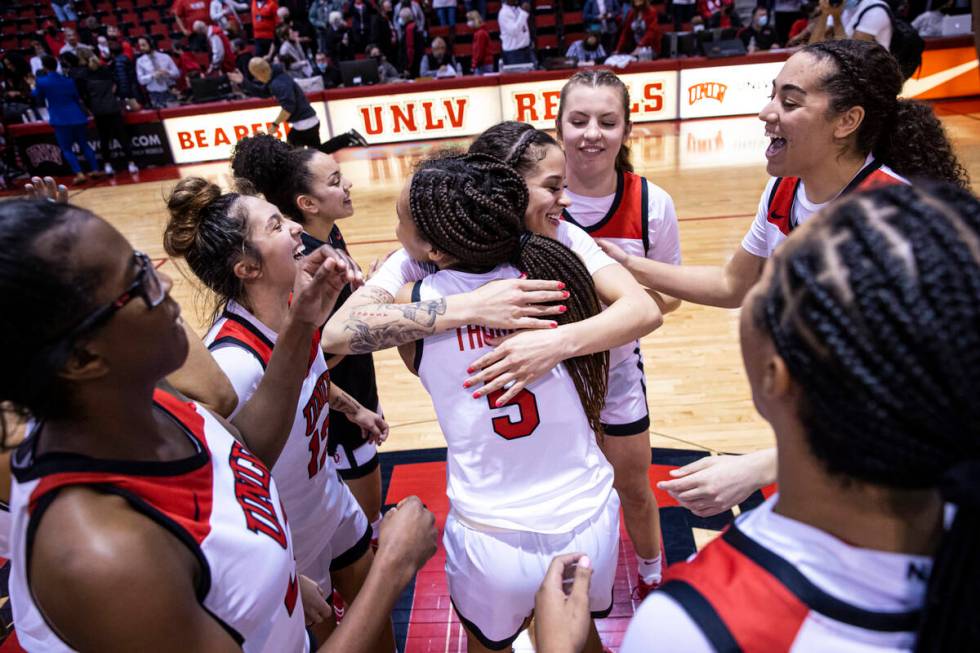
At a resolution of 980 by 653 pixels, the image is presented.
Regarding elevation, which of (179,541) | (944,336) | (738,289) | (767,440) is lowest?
(767,440)

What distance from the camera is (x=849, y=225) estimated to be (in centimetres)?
77

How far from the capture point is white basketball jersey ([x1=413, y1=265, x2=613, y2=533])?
1590 mm

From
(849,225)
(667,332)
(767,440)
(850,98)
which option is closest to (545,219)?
(850,98)

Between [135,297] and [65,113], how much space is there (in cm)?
1252

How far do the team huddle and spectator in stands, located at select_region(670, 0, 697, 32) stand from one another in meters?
12.4

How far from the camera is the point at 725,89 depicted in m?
11.3

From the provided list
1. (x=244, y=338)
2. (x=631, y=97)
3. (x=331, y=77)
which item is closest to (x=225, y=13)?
(x=331, y=77)

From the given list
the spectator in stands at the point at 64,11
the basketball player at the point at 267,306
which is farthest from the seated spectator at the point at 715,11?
the spectator in stands at the point at 64,11

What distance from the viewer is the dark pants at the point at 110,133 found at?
38.0 feet

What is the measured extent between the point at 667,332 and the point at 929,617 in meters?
4.23

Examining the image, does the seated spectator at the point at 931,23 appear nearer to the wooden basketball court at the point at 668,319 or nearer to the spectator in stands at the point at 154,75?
the wooden basketball court at the point at 668,319

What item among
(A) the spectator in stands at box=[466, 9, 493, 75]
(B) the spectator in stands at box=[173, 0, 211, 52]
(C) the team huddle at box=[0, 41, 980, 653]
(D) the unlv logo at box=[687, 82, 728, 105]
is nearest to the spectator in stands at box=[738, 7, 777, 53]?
(D) the unlv logo at box=[687, 82, 728, 105]

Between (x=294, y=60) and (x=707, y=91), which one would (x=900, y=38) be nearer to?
(x=707, y=91)

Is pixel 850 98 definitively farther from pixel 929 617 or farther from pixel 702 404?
pixel 702 404
